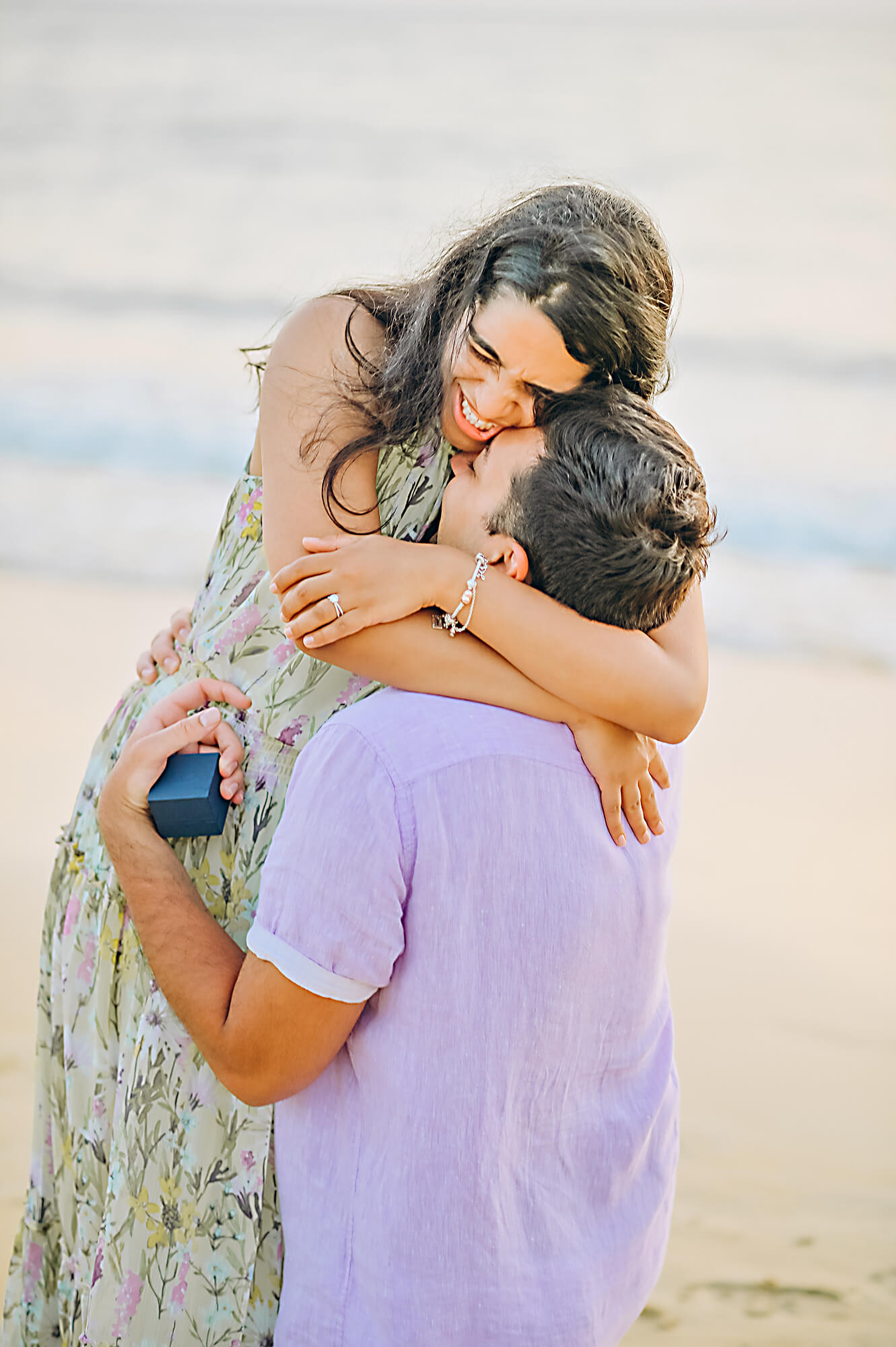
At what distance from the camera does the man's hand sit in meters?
1.49

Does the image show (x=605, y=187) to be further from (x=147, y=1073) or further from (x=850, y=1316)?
(x=850, y=1316)

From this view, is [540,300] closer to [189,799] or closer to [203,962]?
[189,799]

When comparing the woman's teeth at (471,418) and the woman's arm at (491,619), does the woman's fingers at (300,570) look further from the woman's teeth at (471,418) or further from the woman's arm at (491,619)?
the woman's teeth at (471,418)

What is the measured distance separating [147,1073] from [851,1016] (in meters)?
3.32

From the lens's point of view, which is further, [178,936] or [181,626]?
[181,626]

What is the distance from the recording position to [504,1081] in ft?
4.23

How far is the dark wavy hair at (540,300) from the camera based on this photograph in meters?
1.37

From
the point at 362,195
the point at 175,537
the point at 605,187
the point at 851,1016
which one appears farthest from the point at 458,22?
the point at 605,187

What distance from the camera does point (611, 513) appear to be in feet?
4.14

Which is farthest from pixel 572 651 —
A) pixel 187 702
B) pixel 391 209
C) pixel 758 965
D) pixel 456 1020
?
pixel 391 209

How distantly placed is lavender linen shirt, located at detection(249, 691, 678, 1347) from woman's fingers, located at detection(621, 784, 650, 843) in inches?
0.8

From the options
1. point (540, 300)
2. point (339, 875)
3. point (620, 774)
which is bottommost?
point (339, 875)

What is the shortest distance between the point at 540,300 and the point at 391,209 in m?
12.0

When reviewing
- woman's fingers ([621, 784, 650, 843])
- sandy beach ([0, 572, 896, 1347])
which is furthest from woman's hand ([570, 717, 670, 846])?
sandy beach ([0, 572, 896, 1347])
